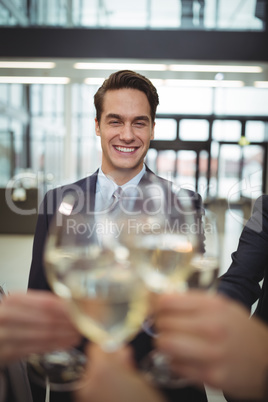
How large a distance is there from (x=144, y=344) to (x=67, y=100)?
1045cm

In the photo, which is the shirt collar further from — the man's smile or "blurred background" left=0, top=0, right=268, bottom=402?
"blurred background" left=0, top=0, right=268, bottom=402

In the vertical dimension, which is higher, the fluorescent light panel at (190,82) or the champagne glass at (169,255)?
the fluorescent light panel at (190,82)

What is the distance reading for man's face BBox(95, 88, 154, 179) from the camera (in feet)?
4.64

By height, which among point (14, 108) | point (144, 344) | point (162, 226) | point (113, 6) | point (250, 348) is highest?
point (113, 6)

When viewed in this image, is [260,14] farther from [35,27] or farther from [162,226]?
[162,226]

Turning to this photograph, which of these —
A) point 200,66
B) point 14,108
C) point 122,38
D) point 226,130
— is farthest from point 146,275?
point 14,108

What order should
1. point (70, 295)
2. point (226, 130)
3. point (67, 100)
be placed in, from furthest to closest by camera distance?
point (226, 130) → point (67, 100) → point (70, 295)

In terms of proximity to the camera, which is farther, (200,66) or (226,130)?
(226,130)

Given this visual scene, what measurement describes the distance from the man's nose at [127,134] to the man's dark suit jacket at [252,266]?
53 cm

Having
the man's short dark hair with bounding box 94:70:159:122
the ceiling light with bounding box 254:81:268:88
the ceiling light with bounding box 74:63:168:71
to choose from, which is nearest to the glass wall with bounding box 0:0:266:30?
the ceiling light with bounding box 74:63:168:71

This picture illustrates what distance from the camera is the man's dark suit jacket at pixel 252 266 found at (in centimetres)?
110

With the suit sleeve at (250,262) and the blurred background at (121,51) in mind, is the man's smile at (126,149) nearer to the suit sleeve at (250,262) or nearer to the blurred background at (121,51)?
the suit sleeve at (250,262)

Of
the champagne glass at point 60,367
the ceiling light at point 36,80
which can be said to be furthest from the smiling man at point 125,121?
the ceiling light at point 36,80

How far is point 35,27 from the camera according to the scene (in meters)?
4.41
